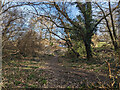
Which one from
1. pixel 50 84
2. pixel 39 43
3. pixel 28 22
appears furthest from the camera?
pixel 39 43

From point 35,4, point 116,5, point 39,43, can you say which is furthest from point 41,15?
point 116,5

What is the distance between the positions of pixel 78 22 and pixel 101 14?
1.75 metres

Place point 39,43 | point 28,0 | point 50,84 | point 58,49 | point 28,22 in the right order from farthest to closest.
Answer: point 58,49 → point 39,43 → point 28,22 → point 28,0 → point 50,84

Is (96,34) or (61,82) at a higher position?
(96,34)

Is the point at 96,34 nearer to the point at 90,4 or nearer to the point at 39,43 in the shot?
the point at 90,4

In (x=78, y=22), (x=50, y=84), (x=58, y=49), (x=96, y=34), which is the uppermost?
(x=78, y=22)

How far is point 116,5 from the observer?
712cm

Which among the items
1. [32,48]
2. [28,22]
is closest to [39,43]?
[32,48]

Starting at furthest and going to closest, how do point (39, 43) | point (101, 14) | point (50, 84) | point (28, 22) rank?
point (39, 43) → point (28, 22) → point (101, 14) → point (50, 84)

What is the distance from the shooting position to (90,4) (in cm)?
796

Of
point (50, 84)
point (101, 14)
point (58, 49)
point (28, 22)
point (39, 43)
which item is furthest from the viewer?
point (58, 49)

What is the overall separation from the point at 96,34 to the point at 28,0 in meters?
5.79

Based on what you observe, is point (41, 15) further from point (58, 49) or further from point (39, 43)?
point (58, 49)

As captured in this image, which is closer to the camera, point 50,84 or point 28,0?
point 50,84
